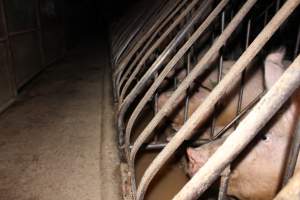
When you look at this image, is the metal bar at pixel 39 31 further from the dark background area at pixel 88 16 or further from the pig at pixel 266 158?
the pig at pixel 266 158

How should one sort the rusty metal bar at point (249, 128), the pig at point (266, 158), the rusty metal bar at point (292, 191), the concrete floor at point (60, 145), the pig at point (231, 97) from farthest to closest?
1. the pig at point (231, 97)
2. the concrete floor at point (60, 145)
3. the pig at point (266, 158)
4. the rusty metal bar at point (249, 128)
5. the rusty metal bar at point (292, 191)

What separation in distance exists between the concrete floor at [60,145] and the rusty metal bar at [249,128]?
3.14ft

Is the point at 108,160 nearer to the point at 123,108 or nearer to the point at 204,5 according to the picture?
the point at 123,108

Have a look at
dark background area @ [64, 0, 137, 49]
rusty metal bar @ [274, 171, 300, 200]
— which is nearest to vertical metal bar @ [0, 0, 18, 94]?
rusty metal bar @ [274, 171, 300, 200]

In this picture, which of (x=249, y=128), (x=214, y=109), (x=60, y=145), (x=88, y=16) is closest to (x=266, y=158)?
(x=214, y=109)

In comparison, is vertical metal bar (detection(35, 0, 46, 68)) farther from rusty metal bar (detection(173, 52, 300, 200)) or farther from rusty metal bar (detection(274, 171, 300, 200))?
rusty metal bar (detection(274, 171, 300, 200))

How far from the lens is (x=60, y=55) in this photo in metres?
6.18

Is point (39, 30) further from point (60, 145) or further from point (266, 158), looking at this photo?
point (266, 158)

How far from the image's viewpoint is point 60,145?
225 centimetres

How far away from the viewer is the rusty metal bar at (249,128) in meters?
0.70

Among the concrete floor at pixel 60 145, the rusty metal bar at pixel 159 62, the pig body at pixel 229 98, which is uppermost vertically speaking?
the rusty metal bar at pixel 159 62

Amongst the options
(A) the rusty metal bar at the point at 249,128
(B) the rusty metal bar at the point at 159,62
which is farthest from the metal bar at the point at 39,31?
(A) the rusty metal bar at the point at 249,128

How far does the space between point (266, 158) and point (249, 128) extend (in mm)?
718

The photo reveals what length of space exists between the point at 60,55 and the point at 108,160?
4.69m
